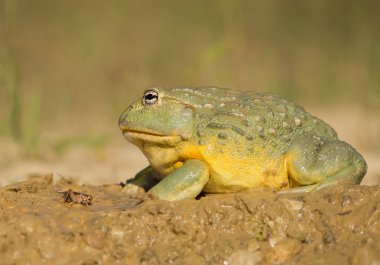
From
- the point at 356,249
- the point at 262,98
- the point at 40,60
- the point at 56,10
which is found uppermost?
the point at 56,10

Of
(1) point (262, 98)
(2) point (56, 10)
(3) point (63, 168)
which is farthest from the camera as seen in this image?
(2) point (56, 10)

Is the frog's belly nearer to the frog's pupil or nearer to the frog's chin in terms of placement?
the frog's chin

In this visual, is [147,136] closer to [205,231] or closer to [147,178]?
[147,178]

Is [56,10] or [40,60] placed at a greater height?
[56,10]

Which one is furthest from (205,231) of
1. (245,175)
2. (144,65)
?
(144,65)

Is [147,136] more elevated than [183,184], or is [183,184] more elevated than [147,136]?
[147,136]

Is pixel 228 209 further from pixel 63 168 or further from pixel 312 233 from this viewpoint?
pixel 63 168

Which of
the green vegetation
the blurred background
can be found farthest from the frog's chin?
the green vegetation

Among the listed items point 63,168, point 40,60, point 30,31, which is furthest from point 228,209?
point 30,31
